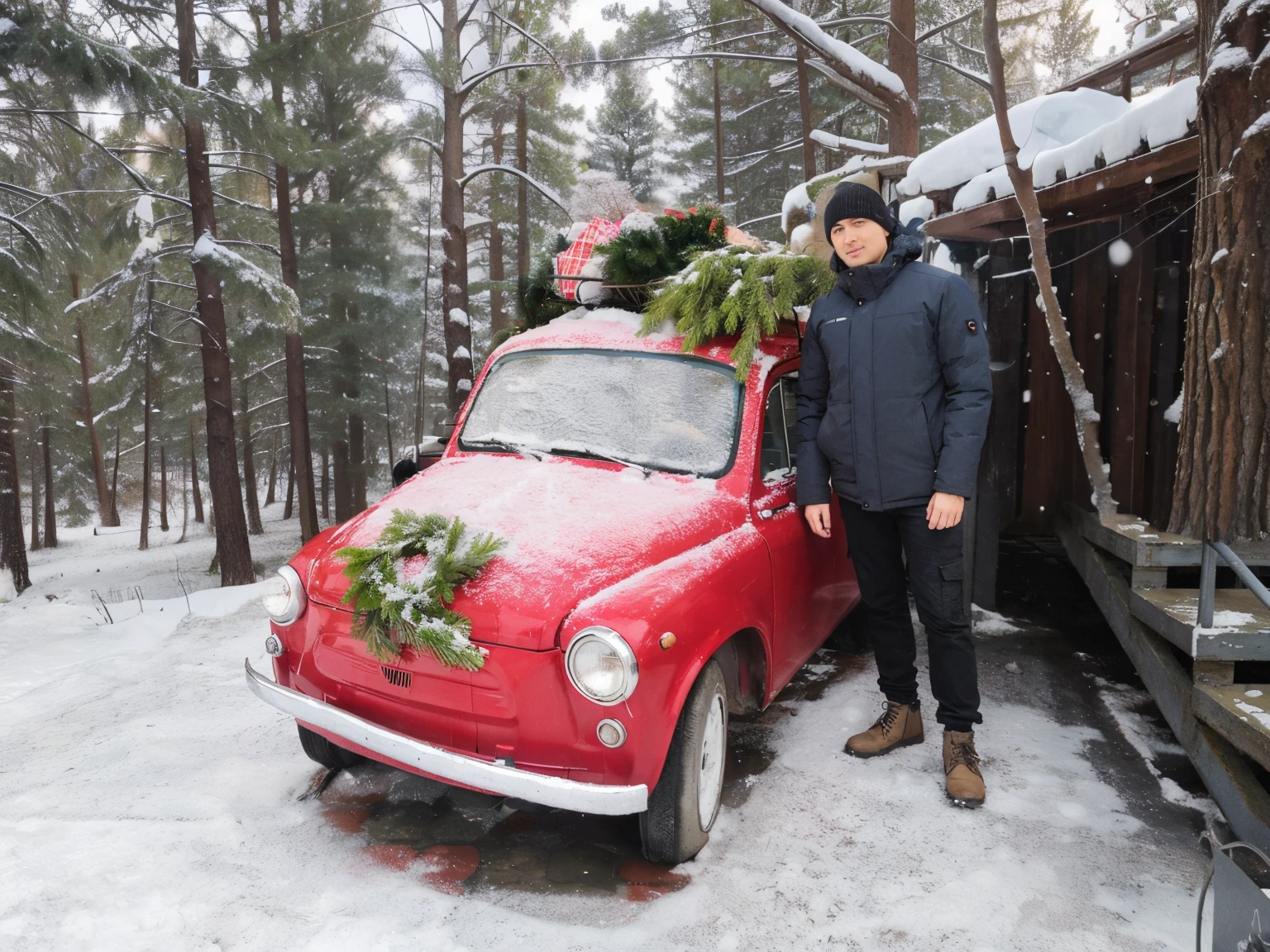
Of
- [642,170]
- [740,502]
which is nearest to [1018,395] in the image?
[740,502]

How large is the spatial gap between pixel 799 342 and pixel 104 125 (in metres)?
13.8

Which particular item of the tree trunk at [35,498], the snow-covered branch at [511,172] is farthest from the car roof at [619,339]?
the tree trunk at [35,498]

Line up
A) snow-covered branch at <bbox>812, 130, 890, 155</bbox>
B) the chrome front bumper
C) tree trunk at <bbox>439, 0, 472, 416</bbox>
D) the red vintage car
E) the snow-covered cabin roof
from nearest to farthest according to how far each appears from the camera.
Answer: the chrome front bumper → the red vintage car → the snow-covered cabin roof → snow-covered branch at <bbox>812, 130, 890, 155</bbox> → tree trunk at <bbox>439, 0, 472, 416</bbox>

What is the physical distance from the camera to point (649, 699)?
2523 millimetres

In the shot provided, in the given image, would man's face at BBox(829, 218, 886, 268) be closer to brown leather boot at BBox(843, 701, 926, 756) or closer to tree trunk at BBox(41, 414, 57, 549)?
brown leather boot at BBox(843, 701, 926, 756)

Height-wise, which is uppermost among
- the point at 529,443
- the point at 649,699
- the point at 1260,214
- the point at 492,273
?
the point at 492,273

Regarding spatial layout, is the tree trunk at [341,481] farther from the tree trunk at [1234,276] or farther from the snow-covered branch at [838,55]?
the tree trunk at [1234,276]

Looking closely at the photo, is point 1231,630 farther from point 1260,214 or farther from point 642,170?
point 642,170

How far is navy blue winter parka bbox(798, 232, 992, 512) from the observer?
3.20 m

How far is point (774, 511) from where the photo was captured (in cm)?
367

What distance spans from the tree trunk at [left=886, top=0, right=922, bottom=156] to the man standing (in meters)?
5.90

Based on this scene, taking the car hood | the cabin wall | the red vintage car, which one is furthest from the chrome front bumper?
the cabin wall

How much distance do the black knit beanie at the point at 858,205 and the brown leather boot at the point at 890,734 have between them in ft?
7.40

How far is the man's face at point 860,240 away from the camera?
3344 mm
